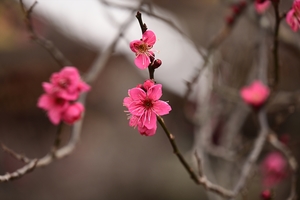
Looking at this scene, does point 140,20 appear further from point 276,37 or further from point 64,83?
point 276,37

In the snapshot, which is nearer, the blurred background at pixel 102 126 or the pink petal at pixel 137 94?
the pink petal at pixel 137 94

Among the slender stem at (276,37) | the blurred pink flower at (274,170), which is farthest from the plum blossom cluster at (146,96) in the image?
the blurred pink flower at (274,170)

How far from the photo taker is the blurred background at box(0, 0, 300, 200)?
8.79 ft

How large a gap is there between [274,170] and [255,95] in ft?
1.93

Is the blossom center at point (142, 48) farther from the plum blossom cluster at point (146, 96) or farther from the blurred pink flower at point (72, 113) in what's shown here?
the blurred pink flower at point (72, 113)

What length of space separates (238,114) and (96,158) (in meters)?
2.06

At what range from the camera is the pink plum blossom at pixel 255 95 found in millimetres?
1461

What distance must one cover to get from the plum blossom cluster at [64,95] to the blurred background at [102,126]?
1334 mm

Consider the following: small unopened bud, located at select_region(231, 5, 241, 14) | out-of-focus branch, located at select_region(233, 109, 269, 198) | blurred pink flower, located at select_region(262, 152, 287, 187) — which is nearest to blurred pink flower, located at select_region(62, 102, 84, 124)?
out-of-focus branch, located at select_region(233, 109, 269, 198)

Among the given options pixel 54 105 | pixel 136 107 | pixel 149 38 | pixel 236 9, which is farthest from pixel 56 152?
pixel 236 9

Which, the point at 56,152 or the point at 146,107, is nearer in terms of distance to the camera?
the point at 146,107

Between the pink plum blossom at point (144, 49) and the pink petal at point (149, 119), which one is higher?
the pink plum blossom at point (144, 49)

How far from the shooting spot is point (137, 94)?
2.35 ft

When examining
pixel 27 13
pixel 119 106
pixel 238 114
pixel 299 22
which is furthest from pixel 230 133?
pixel 119 106
